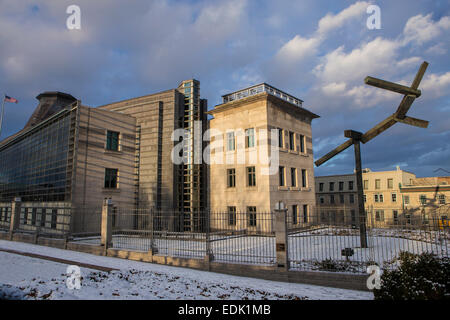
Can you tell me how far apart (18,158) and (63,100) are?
49.8ft

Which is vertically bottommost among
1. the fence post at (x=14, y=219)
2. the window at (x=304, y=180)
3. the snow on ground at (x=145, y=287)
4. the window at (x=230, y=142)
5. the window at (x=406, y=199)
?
the snow on ground at (x=145, y=287)

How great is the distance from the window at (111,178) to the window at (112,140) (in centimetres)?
242

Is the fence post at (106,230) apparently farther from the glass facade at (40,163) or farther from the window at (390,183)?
the window at (390,183)

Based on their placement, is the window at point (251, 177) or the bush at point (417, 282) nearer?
the bush at point (417, 282)

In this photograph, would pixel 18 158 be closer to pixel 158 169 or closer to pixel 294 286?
pixel 158 169

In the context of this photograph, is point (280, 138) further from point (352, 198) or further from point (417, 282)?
point (352, 198)

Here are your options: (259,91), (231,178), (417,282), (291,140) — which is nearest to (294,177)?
(291,140)

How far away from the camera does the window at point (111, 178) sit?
2762 cm

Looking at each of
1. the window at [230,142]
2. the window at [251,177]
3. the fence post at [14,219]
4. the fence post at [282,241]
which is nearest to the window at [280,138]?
the window at [251,177]

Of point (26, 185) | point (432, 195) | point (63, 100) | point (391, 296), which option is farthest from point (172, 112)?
point (432, 195)

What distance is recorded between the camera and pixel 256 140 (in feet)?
87.8

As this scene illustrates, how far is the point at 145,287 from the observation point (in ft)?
29.4

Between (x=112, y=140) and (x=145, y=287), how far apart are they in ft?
75.2

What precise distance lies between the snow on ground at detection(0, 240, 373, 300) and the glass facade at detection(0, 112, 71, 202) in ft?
55.4
